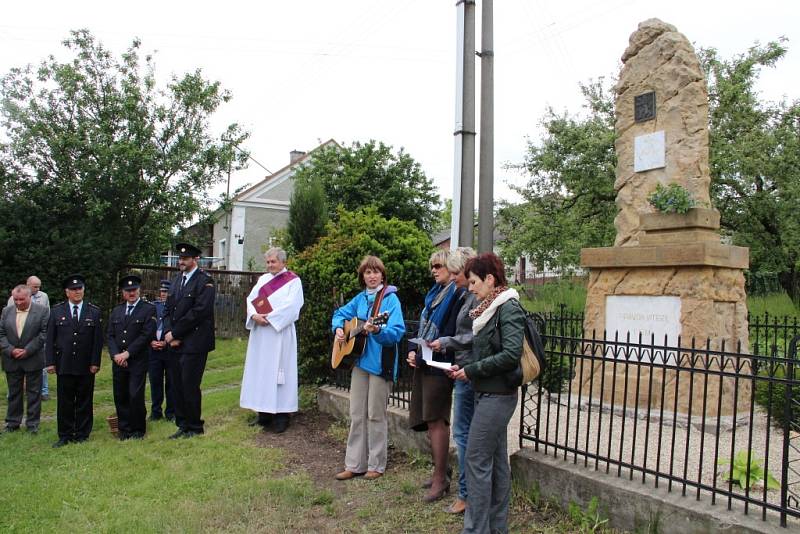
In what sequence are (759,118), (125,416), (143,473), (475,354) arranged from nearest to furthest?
(475,354) < (143,473) < (125,416) < (759,118)

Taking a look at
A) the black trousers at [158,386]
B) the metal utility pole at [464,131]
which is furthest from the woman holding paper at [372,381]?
the black trousers at [158,386]

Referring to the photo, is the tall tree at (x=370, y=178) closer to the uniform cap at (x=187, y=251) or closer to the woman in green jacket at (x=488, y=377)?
the uniform cap at (x=187, y=251)

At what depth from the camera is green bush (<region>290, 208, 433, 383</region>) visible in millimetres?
7434

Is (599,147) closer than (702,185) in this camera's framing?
No

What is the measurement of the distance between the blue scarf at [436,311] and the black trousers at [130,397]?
388 centimetres

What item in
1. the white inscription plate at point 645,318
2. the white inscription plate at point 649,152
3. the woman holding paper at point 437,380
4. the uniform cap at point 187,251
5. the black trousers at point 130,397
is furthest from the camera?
the uniform cap at point 187,251

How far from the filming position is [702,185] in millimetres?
6410

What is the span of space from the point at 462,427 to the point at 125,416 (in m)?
4.39

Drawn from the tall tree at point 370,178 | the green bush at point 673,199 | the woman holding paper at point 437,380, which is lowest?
the woman holding paper at point 437,380

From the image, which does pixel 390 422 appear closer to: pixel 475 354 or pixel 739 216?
pixel 475 354

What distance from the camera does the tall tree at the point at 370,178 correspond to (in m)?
26.5

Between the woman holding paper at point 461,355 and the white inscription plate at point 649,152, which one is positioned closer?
the woman holding paper at point 461,355

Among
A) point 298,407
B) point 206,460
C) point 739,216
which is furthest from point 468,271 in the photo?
point 739,216

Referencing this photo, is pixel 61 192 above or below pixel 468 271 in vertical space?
above
